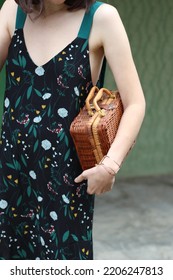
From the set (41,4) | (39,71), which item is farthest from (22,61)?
(41,4)

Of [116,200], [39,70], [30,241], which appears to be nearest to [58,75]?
[39,70]

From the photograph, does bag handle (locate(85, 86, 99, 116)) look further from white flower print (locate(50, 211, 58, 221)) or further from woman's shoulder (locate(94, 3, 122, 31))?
white flower print (locate(50, 211, 58, 221))

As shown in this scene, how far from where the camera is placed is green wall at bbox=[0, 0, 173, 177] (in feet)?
18.9

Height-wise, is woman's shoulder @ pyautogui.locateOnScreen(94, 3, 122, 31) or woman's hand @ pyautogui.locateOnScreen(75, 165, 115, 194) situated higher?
woman's shoulder @ pyautogui.locateOnScreen(94, 3, 122, 31)

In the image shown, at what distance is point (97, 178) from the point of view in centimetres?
198

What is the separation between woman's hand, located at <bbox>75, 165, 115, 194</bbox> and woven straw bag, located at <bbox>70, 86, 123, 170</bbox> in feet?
0.16

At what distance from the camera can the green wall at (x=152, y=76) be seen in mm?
5766

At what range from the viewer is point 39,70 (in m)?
2.11

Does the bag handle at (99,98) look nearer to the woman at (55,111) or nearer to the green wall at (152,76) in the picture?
the woman at (55,111)

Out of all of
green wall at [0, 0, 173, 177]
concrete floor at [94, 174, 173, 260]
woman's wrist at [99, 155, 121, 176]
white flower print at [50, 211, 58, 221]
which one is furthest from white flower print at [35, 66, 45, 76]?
green wall at [0, 0, 173, 177]

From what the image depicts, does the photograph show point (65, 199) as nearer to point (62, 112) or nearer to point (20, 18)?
point (62, 112)

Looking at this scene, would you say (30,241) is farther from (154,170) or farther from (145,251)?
(154,170)

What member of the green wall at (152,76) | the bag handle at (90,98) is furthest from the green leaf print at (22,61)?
the green wall at (152,76)
